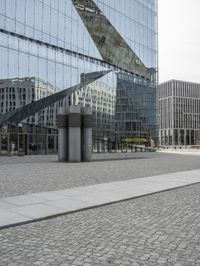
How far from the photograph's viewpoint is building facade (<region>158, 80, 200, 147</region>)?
571ft

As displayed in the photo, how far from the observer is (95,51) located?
2143 inches

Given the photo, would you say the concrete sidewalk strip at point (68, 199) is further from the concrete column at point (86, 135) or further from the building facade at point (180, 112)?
the building facade at point (180, 112)

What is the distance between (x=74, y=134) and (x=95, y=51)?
27.5m

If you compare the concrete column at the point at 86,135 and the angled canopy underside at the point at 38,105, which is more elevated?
the angled canopy underside at the point at 38,105

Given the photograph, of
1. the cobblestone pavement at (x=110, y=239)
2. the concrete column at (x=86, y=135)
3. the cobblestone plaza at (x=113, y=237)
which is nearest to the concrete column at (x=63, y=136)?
the concrete column at (x=86, y=135)

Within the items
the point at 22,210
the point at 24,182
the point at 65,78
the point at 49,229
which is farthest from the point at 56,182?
the point at 65,78

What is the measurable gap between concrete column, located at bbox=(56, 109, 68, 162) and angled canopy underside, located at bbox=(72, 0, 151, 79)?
83.3ft

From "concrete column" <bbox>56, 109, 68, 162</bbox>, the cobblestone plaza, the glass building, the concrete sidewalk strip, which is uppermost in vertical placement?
the glass building

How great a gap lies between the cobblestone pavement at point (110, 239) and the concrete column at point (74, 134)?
19.9 metres

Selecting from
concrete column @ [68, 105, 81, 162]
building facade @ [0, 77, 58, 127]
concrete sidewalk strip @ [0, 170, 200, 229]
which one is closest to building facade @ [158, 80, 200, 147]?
building facade @ [0, 77, 58, 127]

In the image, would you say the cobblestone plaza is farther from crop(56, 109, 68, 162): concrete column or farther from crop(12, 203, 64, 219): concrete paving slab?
crop(56, 109, 68, 162): concrete column

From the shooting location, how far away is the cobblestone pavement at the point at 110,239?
555cm

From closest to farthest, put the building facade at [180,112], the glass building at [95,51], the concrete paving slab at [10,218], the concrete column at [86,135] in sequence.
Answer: the concrete paving slab at [10,218] < the concrete column at [86,135] < the glass building at [95,51] < the building facade at [180,112]

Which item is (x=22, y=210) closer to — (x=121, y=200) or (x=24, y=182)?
(x=121, y=200)
